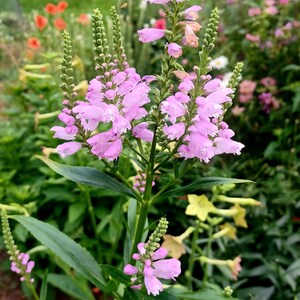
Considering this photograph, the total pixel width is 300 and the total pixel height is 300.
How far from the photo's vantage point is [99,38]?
111 centimetres

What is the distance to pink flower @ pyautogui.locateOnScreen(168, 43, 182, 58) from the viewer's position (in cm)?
110

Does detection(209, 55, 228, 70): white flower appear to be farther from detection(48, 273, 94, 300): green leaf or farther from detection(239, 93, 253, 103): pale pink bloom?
detection(48, 273, 94, 300): green leaf

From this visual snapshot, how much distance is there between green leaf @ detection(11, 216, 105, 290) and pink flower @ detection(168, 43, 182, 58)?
70 cm

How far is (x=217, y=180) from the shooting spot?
1334mm

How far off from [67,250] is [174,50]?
72cm

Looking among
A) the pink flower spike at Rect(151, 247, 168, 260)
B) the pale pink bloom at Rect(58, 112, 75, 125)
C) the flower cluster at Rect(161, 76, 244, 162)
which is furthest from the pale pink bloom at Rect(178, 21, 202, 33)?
the pink flower spike at Rect(151, 247, 168, 260)

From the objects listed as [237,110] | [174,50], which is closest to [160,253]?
[174,50]

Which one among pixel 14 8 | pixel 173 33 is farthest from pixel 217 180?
pixel 14 8

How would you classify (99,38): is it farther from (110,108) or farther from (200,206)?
(200,206)

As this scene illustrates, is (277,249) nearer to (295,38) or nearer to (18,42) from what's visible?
(295,38)

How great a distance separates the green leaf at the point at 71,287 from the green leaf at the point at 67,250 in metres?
0.69

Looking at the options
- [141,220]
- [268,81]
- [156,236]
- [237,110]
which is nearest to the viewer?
[156,236]

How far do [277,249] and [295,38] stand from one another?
71.1 inches

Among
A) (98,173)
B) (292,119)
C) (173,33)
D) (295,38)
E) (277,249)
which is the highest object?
(173,33)
